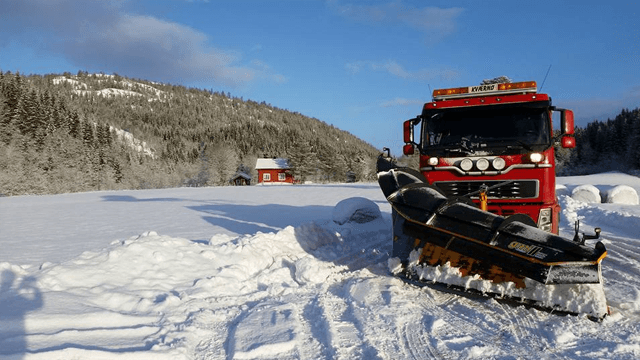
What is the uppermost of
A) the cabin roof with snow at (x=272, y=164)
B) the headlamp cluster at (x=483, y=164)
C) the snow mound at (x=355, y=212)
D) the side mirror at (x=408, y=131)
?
the cabin roof with snow at (x=272, y=164)

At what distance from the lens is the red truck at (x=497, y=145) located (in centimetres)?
522

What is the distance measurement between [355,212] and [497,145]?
4965 millimetres

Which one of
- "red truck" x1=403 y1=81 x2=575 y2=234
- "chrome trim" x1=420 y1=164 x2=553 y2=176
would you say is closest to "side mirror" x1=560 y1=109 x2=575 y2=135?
"red truck" x1=403 y1=81 x2=575 y2=234

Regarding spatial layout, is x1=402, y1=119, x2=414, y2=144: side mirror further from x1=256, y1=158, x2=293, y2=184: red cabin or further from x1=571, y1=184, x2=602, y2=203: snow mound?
x1=256, y1=158, x2=293, y2=184: red cabin

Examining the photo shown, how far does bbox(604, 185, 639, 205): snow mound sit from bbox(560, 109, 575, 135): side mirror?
461 inches

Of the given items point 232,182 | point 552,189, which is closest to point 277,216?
point 552,189

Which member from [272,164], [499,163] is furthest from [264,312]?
[272,164]

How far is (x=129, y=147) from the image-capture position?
8612cm

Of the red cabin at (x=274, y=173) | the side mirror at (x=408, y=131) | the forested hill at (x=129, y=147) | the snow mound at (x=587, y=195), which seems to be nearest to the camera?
the side mirror at (x=408, y=131)

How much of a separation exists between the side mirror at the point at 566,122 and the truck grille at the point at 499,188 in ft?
3.69

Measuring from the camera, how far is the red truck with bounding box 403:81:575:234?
17.1ft

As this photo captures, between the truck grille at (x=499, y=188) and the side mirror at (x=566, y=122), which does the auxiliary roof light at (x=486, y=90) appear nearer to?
the side mirror at (x=566, y=122)

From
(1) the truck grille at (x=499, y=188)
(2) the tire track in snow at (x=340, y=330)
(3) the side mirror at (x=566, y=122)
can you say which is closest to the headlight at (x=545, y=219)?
(1) the truck grille at (x=499, y=188)

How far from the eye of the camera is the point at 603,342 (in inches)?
118
